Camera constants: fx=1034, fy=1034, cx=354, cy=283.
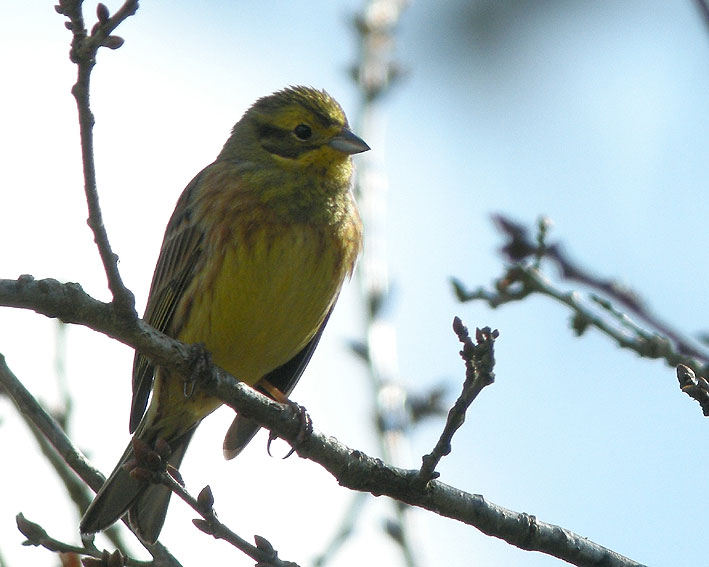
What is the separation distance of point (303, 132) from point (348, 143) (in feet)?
1.33

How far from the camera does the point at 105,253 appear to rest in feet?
11.4

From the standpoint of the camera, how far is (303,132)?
6.44 meters

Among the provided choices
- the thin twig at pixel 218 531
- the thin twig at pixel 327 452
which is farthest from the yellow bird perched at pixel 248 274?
the thin twig at pixel 218 531

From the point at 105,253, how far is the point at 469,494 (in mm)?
1830

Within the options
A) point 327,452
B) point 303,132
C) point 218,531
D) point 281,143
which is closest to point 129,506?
point 327,452

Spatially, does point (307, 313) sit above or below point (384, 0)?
below

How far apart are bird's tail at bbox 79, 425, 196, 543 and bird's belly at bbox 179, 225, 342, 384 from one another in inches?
29.6

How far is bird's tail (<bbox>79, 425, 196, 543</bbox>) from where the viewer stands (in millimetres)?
5062

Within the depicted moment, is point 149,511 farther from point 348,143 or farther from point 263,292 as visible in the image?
point 348,143

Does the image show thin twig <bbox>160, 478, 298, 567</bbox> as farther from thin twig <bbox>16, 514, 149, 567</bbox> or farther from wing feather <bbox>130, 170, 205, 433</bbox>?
wing feather <bbox>130, 170, 205, 433</bbox>

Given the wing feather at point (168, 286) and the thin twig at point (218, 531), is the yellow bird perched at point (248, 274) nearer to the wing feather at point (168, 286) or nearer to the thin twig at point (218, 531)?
the wing feather at point (168, 286)

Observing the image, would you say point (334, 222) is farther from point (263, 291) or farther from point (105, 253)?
point (105, 253)

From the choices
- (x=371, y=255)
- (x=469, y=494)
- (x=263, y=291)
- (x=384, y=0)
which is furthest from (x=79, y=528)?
(x=384, y=0)

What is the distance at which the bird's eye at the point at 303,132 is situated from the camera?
6.41 m
